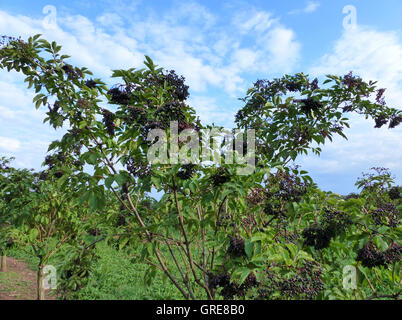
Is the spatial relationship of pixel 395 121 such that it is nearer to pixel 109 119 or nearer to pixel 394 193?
pixel 394 193

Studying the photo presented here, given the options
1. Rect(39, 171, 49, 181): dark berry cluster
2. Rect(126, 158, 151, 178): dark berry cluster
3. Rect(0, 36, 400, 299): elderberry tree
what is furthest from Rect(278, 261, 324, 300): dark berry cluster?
Rect(39, 171, 49, 181): dark berry cluster

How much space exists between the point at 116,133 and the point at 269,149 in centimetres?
188

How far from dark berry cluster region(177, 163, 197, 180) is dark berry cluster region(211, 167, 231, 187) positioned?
209 millimetres

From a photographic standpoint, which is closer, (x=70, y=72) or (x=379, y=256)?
(x=379, y=256)

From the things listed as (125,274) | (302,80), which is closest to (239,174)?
(302,80)

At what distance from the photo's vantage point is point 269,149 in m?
3.58

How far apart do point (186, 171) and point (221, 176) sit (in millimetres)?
289

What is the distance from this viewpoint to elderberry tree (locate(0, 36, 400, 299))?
200cm

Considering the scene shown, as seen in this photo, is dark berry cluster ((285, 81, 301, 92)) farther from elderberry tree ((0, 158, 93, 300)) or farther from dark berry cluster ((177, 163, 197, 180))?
elderberry tree ((0, 158, 93, 300))

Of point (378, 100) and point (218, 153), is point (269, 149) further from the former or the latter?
point (378, 100)

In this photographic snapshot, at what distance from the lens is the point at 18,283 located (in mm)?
7211

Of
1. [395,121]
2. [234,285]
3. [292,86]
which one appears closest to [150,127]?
[234,285]

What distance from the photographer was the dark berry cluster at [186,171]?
220cm

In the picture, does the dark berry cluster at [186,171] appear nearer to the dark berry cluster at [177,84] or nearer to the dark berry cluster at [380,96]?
the dark berry cluster at [177,84]
